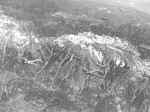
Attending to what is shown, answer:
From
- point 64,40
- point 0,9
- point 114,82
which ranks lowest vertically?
point 114,82

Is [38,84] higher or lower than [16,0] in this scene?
lower

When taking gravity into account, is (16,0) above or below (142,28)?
above

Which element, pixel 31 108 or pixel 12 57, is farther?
pixel 12 57

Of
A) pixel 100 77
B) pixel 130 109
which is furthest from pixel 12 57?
pixel 130 109

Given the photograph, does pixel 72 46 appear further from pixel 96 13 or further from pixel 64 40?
pixel 96 13

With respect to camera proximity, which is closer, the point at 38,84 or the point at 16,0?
the point at 38,84

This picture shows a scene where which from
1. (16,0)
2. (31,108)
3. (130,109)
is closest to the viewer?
(31,108)

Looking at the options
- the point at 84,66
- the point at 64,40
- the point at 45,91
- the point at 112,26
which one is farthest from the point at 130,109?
the point at 112,26

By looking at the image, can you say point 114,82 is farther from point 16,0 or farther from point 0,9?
point 16,0

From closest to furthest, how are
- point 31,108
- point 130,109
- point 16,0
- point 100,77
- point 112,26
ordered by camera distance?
point 31,108 < point 130,109 < point 100,77 < point 112,26 < point 16,0
